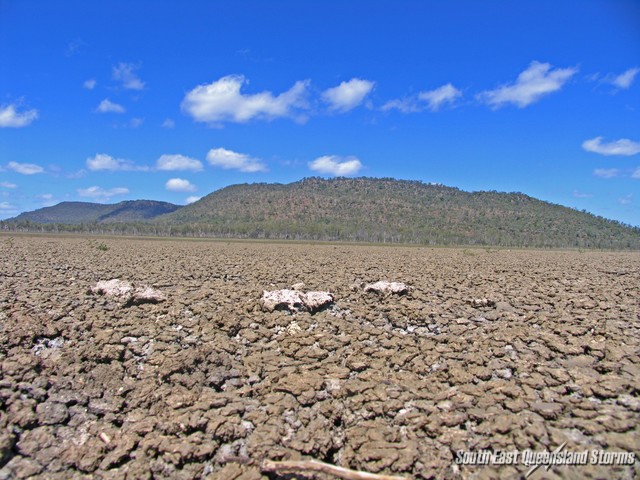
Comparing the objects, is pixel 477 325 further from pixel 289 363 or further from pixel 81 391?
pixel 81 391

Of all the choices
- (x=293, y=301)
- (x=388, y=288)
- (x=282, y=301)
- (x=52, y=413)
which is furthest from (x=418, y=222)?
(x=52, y=413)

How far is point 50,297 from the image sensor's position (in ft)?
→ 28.3

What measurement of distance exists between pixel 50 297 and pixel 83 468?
6436mm

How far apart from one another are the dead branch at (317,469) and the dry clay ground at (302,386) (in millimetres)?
96

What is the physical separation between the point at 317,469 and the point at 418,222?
15714 cm

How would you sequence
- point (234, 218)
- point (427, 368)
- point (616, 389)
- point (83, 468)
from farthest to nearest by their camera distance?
point (234, 218), point (427, 368), point (616, 389), point (83, 468)

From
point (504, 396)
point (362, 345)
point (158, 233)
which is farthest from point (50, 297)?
point (158, 233)

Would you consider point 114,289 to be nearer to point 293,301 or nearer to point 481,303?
point 293,301

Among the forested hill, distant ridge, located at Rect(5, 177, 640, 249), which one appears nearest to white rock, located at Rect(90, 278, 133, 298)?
distant ridge, located at Rect(5, 177, 640, 249)

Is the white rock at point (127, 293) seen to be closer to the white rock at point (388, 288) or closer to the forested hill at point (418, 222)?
the white rock at point (388, 288)

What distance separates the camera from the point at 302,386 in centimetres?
488

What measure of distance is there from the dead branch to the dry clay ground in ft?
0.32

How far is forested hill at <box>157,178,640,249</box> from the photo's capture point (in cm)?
11771

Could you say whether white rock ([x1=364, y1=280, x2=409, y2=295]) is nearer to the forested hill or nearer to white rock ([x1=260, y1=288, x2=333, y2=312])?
white rock ([x1=260, y1=288, x2=333, y2=312])
